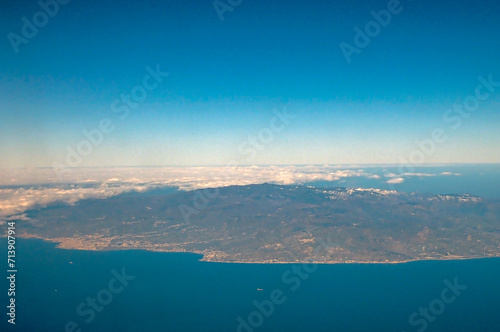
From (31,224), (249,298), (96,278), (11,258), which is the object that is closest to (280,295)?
(249,298)

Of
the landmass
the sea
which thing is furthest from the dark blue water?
the landmass

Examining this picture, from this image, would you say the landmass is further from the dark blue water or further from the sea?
the dark blue water

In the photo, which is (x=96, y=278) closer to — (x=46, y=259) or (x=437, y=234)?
(x=46, y=259)

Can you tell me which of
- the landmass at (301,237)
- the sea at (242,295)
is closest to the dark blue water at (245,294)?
the sea at (242,295)

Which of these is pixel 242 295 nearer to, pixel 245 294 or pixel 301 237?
pixel 245 294

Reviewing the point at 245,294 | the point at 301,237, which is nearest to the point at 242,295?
the point at 245,294
